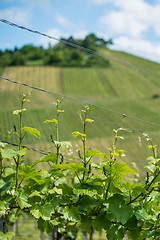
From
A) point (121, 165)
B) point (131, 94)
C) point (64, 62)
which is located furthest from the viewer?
point (64, 62)

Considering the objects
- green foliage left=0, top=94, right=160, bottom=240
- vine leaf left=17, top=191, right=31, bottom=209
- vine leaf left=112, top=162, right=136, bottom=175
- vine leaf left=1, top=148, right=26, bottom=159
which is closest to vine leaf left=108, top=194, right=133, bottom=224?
green foliage left=0, top=94, right=160, bottom=240

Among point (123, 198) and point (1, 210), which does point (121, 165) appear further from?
point (1, 210)

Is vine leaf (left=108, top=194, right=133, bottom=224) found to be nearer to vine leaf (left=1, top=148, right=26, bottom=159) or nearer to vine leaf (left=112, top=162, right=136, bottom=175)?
vine leaf (left=112, top=162, right=136, bottom=175)

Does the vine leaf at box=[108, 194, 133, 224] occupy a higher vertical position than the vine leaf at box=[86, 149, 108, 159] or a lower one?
lower

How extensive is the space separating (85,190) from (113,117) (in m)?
26.4

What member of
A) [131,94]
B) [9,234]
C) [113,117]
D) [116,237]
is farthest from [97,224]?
[131,94]

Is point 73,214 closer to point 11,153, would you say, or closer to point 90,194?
point 90,194

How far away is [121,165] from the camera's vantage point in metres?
1.85

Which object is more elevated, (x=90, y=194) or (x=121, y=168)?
(x=121, y=168)

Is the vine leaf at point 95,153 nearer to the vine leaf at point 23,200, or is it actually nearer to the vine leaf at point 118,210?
the vine leaf at point 118,210

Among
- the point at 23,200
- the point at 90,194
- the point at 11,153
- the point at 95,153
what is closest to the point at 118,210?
the point at 90,194

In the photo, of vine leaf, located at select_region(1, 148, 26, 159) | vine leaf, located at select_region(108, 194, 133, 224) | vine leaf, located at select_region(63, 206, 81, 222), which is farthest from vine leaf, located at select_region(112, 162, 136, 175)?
vine leaf, located at select_region(1, 148, 26, 159)

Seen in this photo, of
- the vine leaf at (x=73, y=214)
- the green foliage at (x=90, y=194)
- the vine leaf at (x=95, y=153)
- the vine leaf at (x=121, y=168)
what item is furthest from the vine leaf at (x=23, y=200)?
the vine leaf at (x=121, y=168)

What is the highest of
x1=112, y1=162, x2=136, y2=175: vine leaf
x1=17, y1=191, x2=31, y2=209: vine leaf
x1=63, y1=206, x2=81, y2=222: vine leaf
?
x1=112, y1=162, x2=136, y2=175: vine leaf
